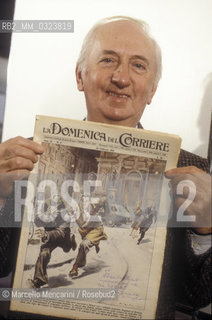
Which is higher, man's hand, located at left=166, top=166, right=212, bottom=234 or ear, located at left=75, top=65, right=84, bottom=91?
ear, located at left=75, top=65, right=84, bottom=91

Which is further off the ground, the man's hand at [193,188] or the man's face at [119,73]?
the man's face at [119,73]

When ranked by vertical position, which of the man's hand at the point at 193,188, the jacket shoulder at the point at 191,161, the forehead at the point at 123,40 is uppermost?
the forehead at the point at 123,40

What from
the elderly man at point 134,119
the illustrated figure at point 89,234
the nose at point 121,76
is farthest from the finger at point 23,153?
the nose at point 121,76

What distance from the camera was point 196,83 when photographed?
0.74 metres

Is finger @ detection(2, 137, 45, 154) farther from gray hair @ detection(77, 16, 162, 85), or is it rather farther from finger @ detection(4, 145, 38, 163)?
gray hair @ detection(77, 16, 162, 85)

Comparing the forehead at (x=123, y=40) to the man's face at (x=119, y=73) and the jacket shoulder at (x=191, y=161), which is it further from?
the jacket shoulder at (x=191, y=161)

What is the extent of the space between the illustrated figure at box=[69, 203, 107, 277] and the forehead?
13.9 inches

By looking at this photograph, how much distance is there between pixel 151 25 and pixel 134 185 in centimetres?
39

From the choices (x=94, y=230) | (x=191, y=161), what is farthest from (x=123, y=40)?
(x=94, y=230)

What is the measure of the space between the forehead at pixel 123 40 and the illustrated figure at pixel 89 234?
35 cm

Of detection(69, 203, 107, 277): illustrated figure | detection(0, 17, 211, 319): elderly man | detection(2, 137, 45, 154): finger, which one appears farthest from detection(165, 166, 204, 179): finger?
detection(2, 137, 45, 154): finger

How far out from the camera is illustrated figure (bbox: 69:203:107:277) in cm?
62

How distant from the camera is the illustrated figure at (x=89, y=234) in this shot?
2.03 feet

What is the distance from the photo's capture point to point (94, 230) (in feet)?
2.04
